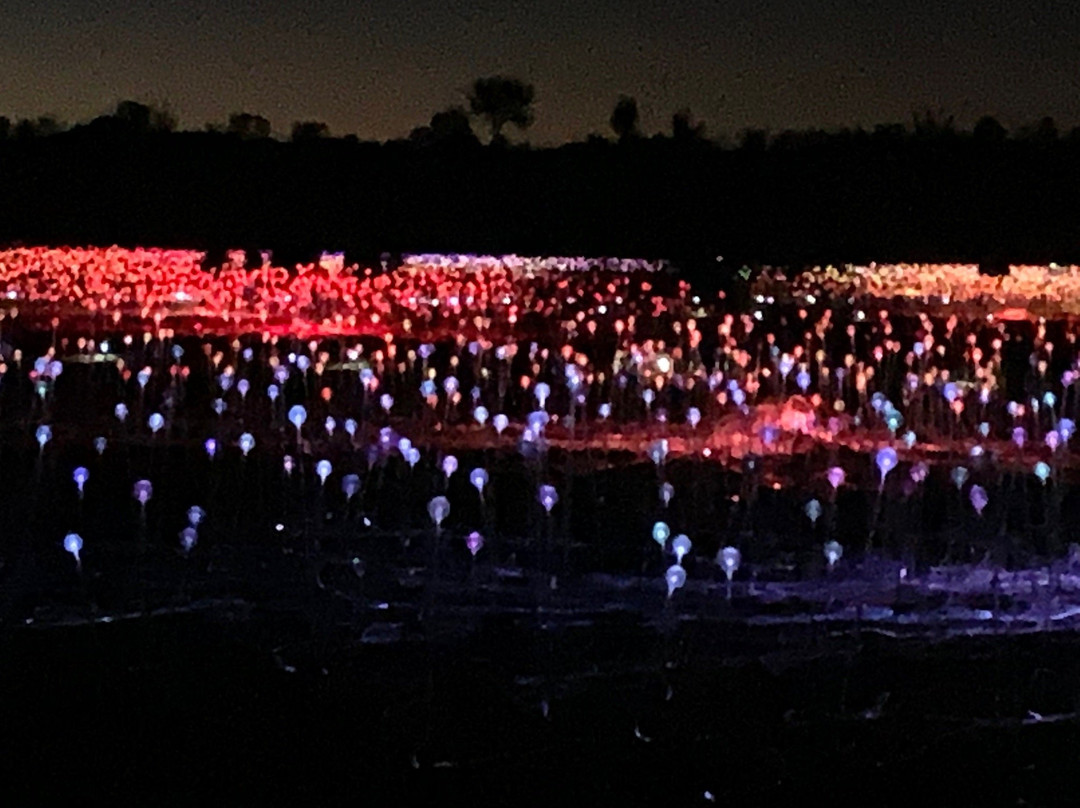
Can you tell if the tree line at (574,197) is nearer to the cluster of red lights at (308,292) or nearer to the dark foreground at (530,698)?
the cluster of red lights at (308,292)

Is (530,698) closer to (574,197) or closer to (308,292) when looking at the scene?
(308,292)

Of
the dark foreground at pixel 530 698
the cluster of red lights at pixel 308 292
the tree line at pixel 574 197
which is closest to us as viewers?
the dark foreground at pixel 530 698

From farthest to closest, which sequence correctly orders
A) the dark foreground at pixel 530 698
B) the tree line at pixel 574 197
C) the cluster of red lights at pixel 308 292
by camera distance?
the tree line at pixel 574 197 → the cluster of red lights at pixel 308 292 → the dark foreground at pixel 530 698

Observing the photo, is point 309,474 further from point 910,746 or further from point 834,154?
point 834,154

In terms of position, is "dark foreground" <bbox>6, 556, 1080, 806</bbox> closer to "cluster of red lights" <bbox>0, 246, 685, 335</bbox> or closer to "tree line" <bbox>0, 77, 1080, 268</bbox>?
"cluster of red lights" <bbox>0, 246, 685, 335</bbox>

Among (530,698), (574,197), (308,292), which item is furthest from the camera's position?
(574,197)

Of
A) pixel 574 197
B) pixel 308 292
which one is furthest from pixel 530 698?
pixel 574 197

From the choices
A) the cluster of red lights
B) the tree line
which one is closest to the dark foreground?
the cluster of red lights

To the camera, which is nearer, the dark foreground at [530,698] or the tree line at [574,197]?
the dark foreground at [530,698]

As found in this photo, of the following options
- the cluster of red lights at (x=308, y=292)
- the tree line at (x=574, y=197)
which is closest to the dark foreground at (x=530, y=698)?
the cluster of red lights at (x=308, y=292)
